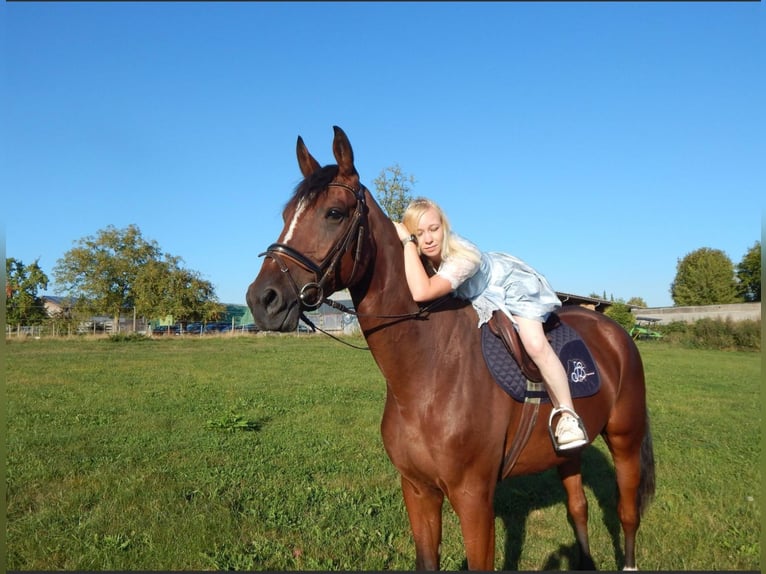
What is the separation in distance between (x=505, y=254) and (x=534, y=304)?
1.44 feet

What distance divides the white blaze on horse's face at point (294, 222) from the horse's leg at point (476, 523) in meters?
1.64

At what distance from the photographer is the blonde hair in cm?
292

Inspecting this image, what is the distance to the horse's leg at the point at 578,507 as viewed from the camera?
4.22 meters

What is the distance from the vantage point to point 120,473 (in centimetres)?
608

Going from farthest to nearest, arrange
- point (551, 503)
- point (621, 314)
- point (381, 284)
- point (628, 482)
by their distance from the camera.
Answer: point (621, 314) < point (551, 503) < point (628, 482) < point (381, 284)

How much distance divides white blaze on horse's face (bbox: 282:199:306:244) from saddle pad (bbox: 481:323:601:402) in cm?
131

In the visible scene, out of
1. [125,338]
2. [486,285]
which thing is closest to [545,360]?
[486,285]

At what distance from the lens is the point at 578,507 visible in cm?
431

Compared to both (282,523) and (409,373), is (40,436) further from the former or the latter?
(409,373)

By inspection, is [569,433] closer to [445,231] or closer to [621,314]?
[445,231]

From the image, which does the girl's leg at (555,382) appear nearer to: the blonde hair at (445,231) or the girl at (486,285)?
the girl at (486,285)

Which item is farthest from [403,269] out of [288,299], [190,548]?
→ [190,548]

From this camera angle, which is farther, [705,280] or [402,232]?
[705,280]

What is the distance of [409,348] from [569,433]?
3.64 ft
